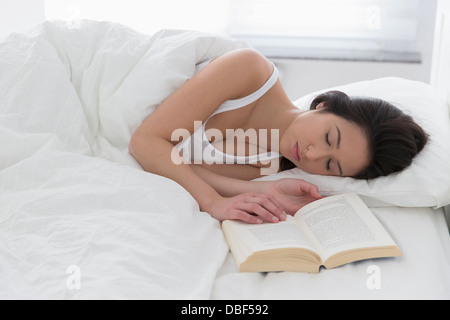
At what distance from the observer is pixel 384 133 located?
4.41 ft

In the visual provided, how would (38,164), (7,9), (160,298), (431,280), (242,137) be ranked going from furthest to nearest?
(7,9) < (242,137) < (38,164) < (431,280) < (160,298)

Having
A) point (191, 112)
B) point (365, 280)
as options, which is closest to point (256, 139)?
point (191, 112)

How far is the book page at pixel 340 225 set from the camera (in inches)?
44.5

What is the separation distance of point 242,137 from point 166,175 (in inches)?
11.0

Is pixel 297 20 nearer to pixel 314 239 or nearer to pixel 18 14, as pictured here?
pixel 18 14

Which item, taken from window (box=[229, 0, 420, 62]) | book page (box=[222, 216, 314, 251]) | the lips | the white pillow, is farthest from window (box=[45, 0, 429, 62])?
book page (box=[222, 216, 314, 251])

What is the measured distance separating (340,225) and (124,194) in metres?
0.52

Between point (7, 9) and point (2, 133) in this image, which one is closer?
→ point (2, 133)

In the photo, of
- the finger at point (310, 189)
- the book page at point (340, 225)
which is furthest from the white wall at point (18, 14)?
the book page at point (340, 225)

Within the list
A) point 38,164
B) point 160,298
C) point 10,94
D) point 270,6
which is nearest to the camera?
point 160,298

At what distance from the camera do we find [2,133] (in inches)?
51.2

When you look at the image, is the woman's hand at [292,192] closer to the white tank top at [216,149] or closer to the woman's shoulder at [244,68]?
the white tank top at [216,149]
